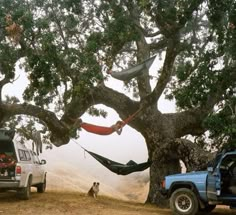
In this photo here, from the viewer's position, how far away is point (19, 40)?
11930 millimetres

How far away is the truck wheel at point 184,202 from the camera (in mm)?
10414

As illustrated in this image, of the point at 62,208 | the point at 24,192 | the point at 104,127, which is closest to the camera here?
the point at 62,208

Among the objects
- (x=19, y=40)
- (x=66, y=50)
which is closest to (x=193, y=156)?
(x=66, y=50)

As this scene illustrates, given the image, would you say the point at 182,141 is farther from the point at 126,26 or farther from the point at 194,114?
the point at 126,26

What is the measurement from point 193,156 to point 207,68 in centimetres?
261

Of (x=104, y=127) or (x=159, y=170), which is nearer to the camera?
(x=104, y=127)

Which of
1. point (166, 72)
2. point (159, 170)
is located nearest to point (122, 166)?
point (159, 170)

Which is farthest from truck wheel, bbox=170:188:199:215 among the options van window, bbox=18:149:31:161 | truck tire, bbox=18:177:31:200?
van window, bbox=18:149:31:161

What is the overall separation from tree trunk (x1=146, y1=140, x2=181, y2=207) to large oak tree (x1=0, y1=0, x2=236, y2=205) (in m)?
0.03

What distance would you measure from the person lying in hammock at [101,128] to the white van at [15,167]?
187 centimetres

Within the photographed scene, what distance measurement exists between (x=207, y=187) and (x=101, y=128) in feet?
13.4

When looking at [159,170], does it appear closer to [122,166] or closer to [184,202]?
[122,166]

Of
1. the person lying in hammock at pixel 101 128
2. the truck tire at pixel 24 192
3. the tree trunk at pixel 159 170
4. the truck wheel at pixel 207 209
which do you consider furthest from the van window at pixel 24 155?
the truck wheel at pixel 207 209

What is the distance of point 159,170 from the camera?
14.1 meters
